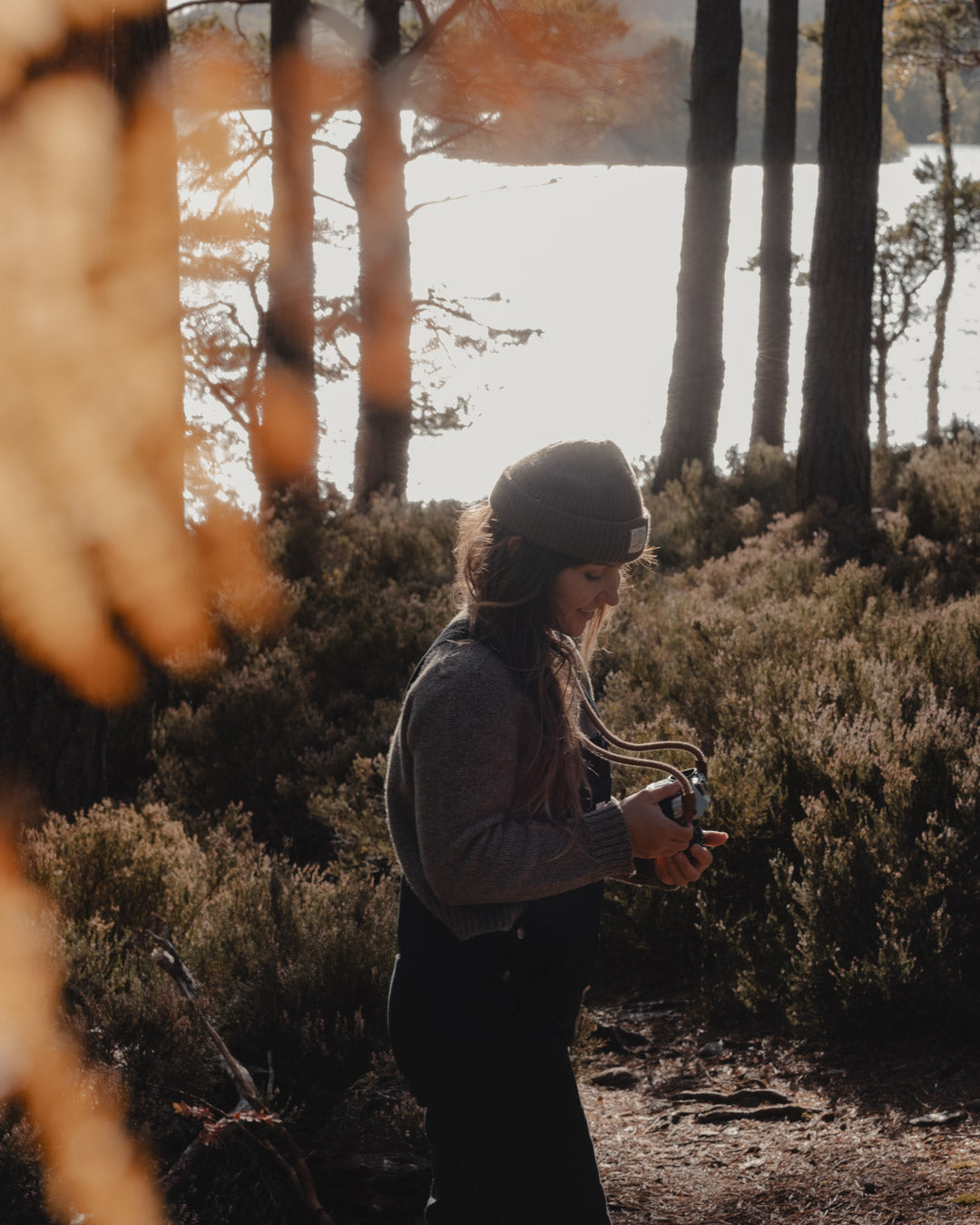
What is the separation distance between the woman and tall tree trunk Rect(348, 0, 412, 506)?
1216 cm

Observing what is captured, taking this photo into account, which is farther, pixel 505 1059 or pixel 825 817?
pixel 825 817

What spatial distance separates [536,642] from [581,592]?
0.13 m

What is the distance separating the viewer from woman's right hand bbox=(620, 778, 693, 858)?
199cm

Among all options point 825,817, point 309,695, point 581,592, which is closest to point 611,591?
point 581,592

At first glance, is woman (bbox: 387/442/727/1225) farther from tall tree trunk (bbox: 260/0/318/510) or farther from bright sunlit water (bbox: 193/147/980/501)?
tall tree trunk (bbox: 260/0/318/510)

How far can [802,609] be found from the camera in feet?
23.0

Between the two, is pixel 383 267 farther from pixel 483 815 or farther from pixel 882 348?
pixel 882 348

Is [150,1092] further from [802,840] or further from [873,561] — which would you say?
[873,561]

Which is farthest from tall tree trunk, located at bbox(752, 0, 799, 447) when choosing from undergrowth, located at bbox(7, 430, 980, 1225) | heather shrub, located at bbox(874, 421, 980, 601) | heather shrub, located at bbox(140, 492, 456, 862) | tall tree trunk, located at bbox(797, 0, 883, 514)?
undergrowth, located at bbox(7, 430, 980, 1225)

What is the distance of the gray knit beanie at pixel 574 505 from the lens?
2.00 metres

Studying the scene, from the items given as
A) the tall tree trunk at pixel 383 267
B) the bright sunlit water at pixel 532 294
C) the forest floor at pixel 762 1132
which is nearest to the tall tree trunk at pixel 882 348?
the bright sunlit water at pixel 532 294

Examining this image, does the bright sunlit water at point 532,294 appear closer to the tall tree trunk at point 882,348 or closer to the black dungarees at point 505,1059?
the tall tree trunk at point 882,348

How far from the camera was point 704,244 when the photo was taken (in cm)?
1330

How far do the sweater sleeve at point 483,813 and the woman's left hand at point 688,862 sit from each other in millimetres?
128
